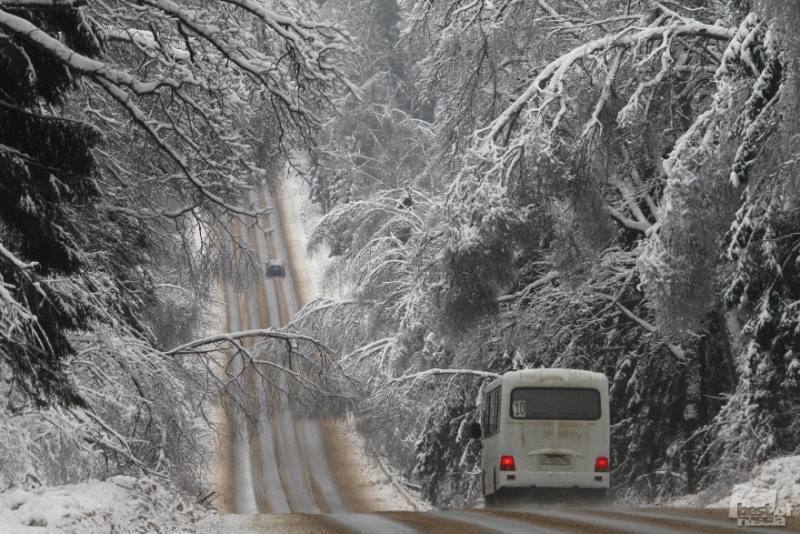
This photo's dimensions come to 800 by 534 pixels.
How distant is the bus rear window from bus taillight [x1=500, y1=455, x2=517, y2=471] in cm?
66

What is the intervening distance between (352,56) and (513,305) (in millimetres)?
14201

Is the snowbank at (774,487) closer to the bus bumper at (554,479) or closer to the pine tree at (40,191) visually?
the bus bumper at (554,479)

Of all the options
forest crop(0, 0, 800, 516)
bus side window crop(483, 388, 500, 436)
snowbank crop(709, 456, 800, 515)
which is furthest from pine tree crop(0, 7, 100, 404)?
bus side window crop(483, 388, 500, 436)

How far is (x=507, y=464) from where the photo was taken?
59.7 ft

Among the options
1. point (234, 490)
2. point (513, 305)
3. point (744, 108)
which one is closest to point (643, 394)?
point (513, 305)

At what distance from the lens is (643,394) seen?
2352cm

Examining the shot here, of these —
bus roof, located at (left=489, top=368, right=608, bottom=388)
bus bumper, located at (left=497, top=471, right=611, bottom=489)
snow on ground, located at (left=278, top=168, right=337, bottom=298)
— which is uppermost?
snow on ground, located at (left=278, top=168, right=337, bottom=298)

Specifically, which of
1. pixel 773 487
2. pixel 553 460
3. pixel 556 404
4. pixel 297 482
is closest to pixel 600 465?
pixel 553 460

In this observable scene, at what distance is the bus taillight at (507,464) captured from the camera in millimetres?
18141

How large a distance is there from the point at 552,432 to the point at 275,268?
168 ft

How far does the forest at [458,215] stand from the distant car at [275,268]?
3629 cm

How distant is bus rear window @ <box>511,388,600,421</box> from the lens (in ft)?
60.3

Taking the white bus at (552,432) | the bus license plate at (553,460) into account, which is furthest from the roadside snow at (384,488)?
the bus license plate at (553,460)

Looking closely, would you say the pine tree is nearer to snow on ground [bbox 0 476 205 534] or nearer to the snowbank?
snow on ground [bbox 0 476 205 534]
